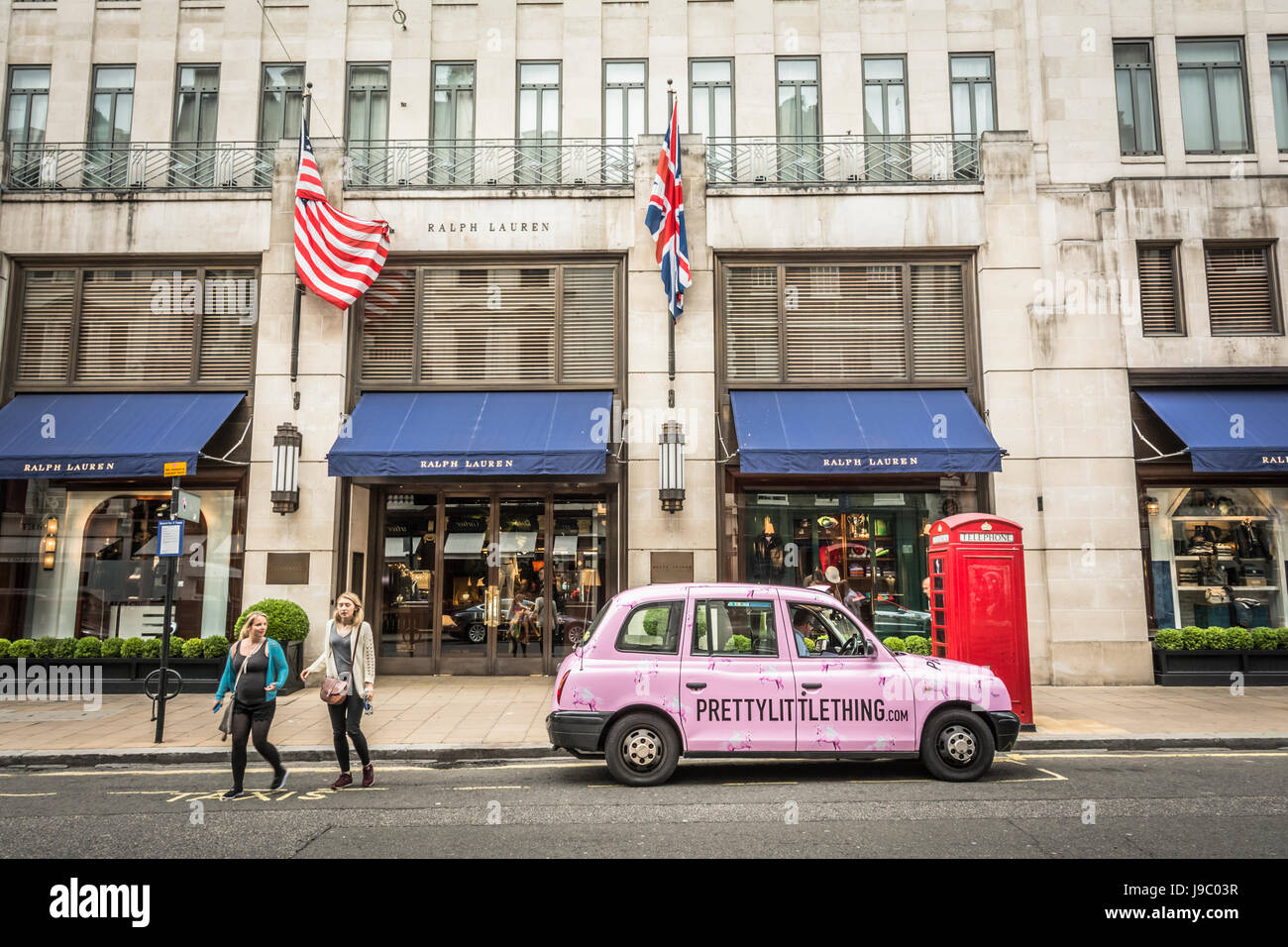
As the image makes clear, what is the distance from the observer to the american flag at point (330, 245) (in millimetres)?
14148

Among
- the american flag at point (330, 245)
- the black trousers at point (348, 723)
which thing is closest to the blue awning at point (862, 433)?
the american flag at point (330, 245)

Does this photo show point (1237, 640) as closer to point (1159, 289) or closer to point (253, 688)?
point (1159, 289)

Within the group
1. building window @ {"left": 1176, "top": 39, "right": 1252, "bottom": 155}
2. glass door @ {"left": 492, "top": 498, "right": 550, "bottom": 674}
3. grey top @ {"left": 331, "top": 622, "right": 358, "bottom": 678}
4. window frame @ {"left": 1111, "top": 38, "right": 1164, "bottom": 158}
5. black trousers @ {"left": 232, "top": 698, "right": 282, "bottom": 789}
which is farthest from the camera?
building window @ {"left": 1176, "top": 39, "right": 1252, "bottom": 155}

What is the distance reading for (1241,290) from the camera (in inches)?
590

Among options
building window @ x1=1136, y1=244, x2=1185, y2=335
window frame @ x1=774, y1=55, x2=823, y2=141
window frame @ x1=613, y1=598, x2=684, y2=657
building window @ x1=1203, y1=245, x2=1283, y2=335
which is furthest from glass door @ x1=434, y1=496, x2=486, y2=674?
building window @ x1=1203, y1=245, x2=1283, y2=335

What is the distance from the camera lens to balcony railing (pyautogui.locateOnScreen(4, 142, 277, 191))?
15781 millimetres

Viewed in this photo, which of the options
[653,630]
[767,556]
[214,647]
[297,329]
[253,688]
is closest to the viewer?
[253,688]

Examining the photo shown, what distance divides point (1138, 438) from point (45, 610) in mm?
20198

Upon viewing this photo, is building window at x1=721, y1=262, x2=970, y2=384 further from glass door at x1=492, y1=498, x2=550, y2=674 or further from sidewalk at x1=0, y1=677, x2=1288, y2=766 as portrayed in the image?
sidewalk at x1=0, y1=677, x2=1288, y2=766

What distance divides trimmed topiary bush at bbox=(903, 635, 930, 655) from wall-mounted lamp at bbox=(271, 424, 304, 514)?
35.6ft

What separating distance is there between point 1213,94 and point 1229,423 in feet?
22.9

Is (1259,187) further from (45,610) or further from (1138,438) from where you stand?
(45,610)

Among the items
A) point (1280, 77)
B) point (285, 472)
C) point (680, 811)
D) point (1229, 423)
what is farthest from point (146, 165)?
point (1280, 77)

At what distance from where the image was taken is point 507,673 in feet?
47.9
